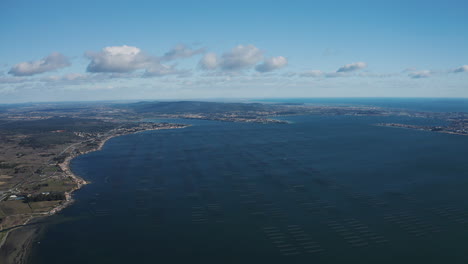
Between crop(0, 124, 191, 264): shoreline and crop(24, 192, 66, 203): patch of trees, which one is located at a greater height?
crop(24, 192, 66, 203): patch of trees

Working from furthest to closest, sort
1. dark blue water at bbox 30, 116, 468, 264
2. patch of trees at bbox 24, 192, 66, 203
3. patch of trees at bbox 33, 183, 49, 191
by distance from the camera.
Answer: patch of trees at bbox 33, 183, 49, 191 → patch of trees at bbox 24, 192, 66, 203 → dark blue water at bbox 30, 116, 468, 264

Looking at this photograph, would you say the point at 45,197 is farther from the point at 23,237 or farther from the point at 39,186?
the point at 23,237

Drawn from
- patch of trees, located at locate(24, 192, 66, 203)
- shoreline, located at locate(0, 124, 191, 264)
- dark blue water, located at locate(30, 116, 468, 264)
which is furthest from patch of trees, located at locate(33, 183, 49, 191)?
dark blue water, located at locate(30, 116, 468, 264)

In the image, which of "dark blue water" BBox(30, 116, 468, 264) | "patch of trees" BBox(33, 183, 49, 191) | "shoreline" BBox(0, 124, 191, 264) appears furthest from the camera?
"patch of trees" BBox(33, 183, 49, 191)

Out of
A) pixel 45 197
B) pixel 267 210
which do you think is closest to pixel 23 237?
pixel 45 197

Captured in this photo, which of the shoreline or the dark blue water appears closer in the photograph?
the shoreline

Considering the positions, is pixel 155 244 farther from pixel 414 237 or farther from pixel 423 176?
pixel 423 176

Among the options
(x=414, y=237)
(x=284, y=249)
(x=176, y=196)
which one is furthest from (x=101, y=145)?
(x=414, y=237)

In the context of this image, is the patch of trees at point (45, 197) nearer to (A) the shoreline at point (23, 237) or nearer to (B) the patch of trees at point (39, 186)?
(A) the shoreline at point (23, 237)

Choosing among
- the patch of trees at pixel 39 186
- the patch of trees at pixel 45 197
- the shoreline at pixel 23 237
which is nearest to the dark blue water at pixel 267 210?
the shoreline at pixel 23 237

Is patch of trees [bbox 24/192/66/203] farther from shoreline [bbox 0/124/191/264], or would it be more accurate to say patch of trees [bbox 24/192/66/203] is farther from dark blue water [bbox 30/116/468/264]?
dark blue water [bbox 30/116/468/264]
